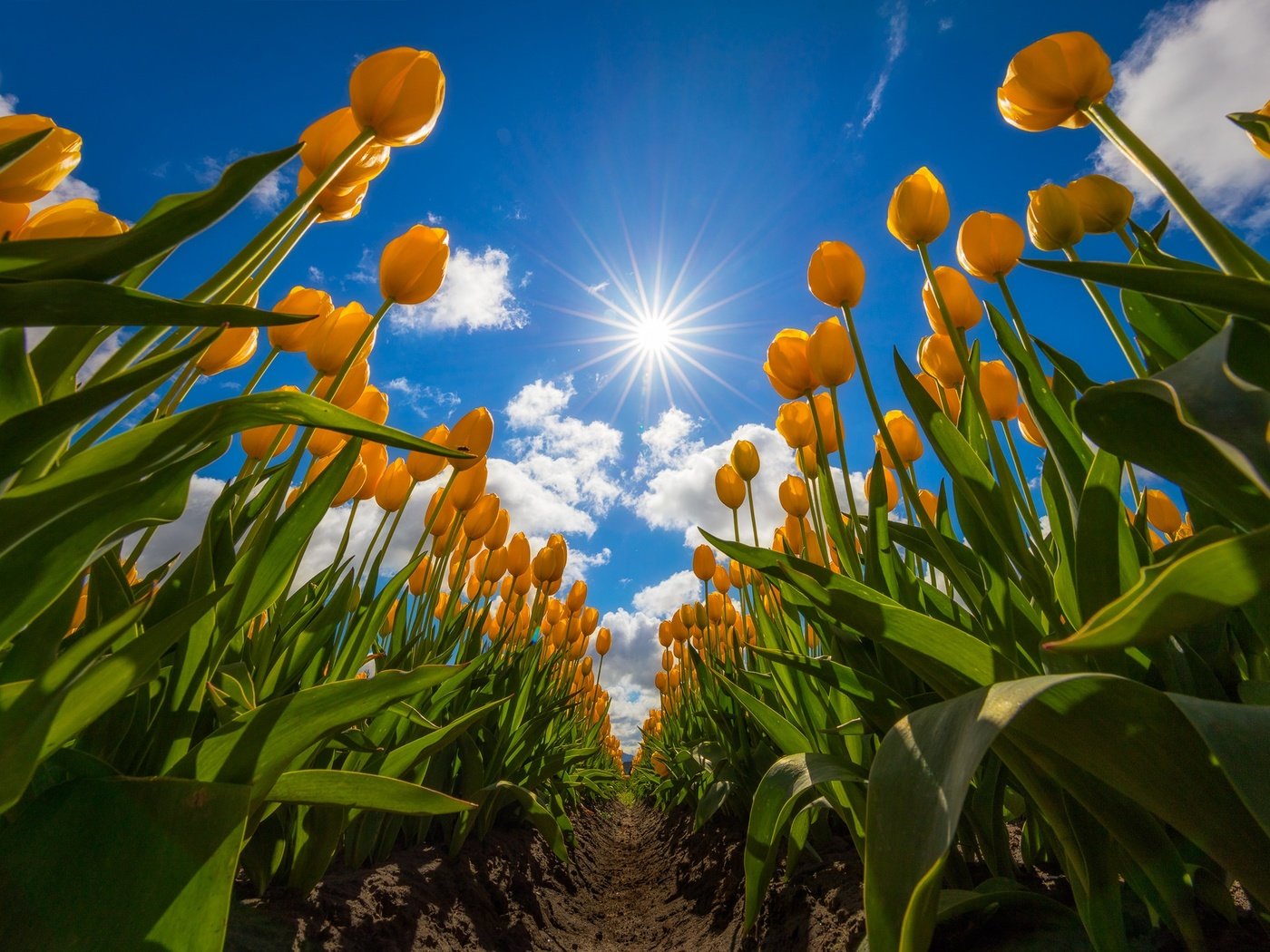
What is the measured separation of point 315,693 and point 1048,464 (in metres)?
1.39

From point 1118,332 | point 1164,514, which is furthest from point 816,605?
point 1164,514

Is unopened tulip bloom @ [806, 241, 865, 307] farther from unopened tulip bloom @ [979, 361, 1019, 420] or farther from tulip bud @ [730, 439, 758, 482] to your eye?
tulip bud @ [730, 439, 758, 482]

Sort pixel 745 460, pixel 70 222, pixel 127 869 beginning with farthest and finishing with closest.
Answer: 1. pixel 745 460
2. pixel 70 222
3. pixel 127 869

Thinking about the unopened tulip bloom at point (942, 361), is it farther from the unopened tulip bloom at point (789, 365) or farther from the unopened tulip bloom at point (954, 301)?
the unopened tulip bloom at point (789, 365)

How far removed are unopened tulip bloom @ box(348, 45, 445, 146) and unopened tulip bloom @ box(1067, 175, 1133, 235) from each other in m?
1.48

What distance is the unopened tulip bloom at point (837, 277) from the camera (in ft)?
6.40

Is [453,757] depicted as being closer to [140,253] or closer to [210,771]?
[210,771]

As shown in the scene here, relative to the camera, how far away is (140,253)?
78cm

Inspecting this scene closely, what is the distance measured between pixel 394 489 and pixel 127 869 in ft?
6.77

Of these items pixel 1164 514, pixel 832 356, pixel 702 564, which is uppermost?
pixel 702 564

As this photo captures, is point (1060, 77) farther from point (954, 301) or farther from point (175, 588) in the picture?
point (175, 588)

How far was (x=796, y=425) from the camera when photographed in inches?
101

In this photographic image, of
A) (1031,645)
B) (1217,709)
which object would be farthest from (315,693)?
(1031,645)

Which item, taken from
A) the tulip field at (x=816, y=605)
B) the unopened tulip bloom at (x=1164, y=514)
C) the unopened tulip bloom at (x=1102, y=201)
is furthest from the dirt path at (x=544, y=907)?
the unopened tulip bloom at (x=1164, y=514)
